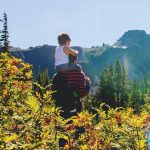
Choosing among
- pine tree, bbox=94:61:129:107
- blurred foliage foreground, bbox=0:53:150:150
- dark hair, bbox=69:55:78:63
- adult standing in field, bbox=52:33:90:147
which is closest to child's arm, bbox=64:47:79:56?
adult standing in field, bbox=52:33:90:147

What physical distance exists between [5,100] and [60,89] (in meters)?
1.72

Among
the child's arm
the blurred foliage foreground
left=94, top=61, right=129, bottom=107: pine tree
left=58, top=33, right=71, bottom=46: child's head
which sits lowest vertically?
left=94, top=61, right=129, bottom=107: pine tree

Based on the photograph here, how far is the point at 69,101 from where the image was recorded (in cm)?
822

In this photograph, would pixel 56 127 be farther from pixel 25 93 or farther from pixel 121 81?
pixel 121 81

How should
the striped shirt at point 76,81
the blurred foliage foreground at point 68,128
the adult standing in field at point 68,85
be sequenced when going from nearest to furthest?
the blurred foliage foreground at point 68,128
the adult standing in field at point 68,85
the striped shirt at point 76,81

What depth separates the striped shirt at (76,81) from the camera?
27.1 feet

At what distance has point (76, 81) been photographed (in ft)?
27.1

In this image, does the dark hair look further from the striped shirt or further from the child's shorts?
the striped shirt

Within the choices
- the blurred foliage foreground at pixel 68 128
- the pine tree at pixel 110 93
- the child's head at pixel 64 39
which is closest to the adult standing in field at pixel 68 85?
the child's head at pixel 64 39

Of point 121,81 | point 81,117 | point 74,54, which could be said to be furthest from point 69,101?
point 121,81

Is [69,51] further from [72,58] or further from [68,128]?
[68,128]

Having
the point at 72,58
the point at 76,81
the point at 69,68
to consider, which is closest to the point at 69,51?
the point at 72,58

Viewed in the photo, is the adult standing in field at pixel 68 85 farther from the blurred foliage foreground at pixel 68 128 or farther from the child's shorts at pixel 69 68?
the blurred foliage foreground at pixel 68 128

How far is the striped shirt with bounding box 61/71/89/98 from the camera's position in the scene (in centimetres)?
827
